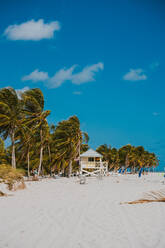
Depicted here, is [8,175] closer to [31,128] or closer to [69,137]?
[31,128]

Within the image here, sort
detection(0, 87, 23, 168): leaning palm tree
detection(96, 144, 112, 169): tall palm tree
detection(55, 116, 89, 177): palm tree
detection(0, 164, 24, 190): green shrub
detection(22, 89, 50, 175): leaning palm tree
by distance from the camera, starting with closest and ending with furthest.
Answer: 1. detection(0, 164, 24, 190): green shrub
2. detection(0, 87, 23, 168): leaning palm tree
3. detection(22, 89, 50, 175): leaning palm tree
4. detection(55, 116, 89, 177): palm tree
5. detection(96, 144, 112, 169): tall palm tree

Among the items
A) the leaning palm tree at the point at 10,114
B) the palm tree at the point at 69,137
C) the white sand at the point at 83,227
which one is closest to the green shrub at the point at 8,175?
the white sand at the point at 83,227

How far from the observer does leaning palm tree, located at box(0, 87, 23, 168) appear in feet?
75.8

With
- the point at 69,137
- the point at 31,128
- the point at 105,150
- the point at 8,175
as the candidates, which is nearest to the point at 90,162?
the point at 69,137

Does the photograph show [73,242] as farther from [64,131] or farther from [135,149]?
[135,149]

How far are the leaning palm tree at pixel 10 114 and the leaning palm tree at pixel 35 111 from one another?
2.03 metres

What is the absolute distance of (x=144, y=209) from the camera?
7.21 m

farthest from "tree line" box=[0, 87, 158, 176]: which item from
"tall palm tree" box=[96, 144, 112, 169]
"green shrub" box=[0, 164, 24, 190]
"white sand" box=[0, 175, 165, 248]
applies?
"tall palm tree" box=[96, 144, 112, 169]

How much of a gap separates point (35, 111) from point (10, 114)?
14.6 feet

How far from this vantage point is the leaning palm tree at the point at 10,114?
23091 mm

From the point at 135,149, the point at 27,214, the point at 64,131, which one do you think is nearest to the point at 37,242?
the point at 27,214

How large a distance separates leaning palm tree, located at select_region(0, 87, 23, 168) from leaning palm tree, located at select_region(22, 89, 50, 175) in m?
2.03

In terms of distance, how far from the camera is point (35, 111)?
1082 inches

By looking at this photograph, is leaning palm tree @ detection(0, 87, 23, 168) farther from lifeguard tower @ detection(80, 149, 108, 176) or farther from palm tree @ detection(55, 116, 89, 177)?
lifeguard tower @ detection(80, 149, 108, 176)
